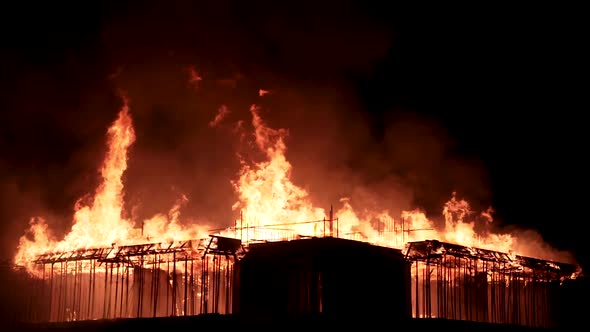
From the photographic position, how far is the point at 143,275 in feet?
172

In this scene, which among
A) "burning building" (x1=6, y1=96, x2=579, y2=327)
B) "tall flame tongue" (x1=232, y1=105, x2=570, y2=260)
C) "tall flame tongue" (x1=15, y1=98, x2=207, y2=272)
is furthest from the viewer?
"tall flame tongue" (x1=15, y1=98, x2=207, y2=272)

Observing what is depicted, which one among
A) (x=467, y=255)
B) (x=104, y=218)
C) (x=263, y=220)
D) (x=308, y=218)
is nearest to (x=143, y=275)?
(x=104, y=218)

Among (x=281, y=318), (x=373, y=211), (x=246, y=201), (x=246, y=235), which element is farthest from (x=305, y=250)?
(x=373, y=211)

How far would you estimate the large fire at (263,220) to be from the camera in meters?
51.6

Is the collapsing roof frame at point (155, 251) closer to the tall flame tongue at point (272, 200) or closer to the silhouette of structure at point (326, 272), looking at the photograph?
the silhouette of structure at point (326, 272)

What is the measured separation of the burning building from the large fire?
9cm

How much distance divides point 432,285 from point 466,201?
21.9 feet

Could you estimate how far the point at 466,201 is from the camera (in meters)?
61.4

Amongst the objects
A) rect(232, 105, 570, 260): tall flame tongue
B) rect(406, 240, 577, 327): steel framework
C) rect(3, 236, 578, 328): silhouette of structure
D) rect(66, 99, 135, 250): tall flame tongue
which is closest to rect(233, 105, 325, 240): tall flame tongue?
rect(232, 105, 570, 260): tall flame tongue

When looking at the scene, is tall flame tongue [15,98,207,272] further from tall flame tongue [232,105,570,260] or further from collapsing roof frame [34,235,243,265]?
tall flame tongue [232,105,570,260]

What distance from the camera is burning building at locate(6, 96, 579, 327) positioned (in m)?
44.4

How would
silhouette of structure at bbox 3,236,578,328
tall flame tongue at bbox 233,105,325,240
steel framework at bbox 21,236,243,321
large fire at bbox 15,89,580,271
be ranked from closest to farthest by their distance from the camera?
silhouette of structure at bbox 3,236,578,328 → steel framework at bbox 21,236,243,321 → tall flame tongue at bbox 233,105,325,240 → large fire at bbox 15,89,580,271

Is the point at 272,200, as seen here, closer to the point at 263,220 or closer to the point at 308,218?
the point at 263,220

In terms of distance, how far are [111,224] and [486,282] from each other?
23.3m
